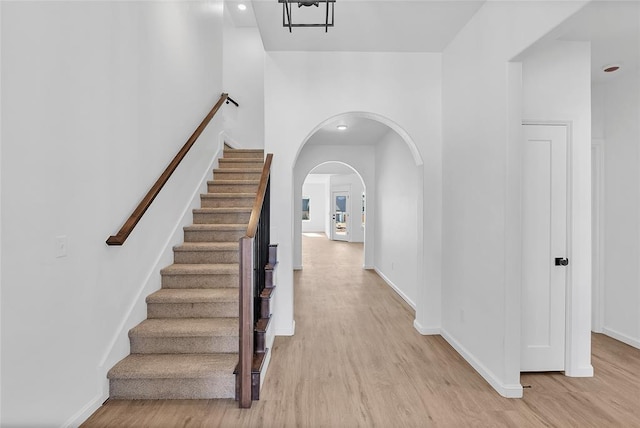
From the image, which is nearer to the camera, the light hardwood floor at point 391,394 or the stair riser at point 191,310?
the light hardwood floor at point 391,394

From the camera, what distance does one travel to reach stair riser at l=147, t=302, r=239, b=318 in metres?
2.73

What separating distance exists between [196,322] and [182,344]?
0.64ft

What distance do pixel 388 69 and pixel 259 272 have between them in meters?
2.61

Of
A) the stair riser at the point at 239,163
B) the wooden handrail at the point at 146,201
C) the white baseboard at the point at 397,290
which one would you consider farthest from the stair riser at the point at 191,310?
the white baseboard at the point at 397,290

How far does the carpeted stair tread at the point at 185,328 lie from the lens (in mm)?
2469

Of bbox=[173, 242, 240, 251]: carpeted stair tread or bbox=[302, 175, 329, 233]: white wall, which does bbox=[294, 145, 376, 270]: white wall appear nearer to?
bbox=[173, 242, 240, 251]: carpeted stair tread

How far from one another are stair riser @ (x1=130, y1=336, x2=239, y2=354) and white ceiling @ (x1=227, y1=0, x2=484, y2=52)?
2.82 m

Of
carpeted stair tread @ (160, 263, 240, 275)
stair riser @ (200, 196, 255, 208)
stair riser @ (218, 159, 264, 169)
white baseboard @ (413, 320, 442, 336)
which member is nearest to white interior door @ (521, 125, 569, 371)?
white baseboard @ (413, 320, 442, 336)

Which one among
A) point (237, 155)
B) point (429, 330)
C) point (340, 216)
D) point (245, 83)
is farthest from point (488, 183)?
point (340, 216)

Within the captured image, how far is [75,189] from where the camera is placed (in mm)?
1934

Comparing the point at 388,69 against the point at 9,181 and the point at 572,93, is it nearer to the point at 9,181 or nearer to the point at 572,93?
the point at 572,93

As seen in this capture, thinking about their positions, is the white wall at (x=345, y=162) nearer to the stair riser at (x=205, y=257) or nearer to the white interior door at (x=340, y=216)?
the stair riser at (x=205, y=257)

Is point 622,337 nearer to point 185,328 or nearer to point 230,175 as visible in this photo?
point 185,328

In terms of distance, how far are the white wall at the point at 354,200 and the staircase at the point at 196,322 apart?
28.5ft
